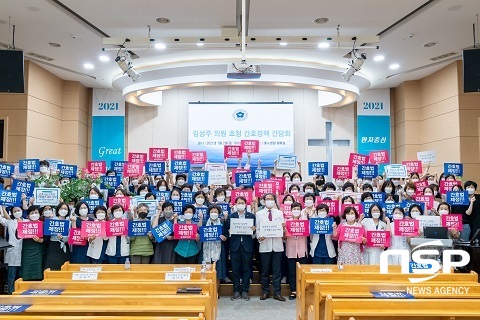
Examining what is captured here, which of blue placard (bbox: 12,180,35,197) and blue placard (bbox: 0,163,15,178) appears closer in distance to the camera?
blue placard (bbox: 12,180,35,197)

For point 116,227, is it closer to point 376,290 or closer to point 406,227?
point 376,290

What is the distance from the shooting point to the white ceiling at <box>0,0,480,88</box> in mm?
6051

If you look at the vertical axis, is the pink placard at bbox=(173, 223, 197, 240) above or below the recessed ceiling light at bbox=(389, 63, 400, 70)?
below

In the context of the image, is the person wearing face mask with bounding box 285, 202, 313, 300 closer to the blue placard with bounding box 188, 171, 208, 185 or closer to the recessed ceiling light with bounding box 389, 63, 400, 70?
the blue placard with bounding box 188, 171, 208, 185

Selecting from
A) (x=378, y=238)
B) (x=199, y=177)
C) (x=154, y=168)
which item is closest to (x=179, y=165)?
(x=154, y=168)

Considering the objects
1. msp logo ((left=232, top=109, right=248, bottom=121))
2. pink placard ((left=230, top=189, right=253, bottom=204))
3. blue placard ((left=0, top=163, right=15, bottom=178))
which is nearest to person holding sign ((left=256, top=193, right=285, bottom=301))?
pink placard ((left=230, top=189, right=253, bottom=204))

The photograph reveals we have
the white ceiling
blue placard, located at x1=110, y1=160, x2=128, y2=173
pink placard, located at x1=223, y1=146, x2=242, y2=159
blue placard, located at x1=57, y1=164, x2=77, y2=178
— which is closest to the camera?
the white ceiling

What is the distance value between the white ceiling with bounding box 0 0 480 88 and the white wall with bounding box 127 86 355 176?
1.65m

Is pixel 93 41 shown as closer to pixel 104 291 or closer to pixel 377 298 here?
pixel 104 291

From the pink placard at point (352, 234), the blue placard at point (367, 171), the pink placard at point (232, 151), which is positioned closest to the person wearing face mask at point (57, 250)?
the pink placard at point (232, 151)

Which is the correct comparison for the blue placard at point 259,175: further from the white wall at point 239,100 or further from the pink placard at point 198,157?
the white wall at point 239,100

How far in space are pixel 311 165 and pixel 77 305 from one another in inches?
192

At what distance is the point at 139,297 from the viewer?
9.11 feet

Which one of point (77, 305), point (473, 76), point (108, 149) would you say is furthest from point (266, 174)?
point (108, 149)
